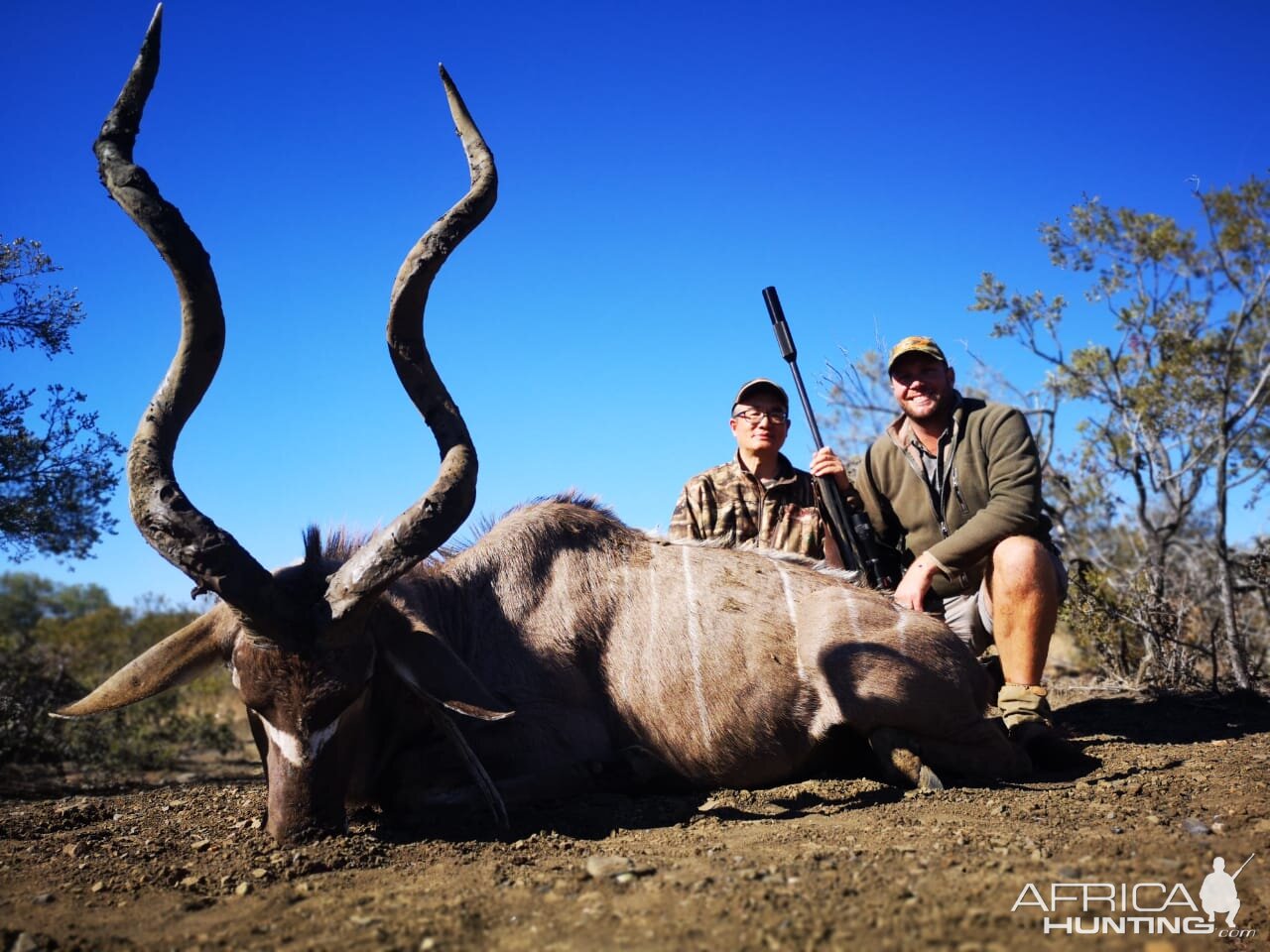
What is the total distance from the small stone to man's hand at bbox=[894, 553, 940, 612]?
248 centimetres

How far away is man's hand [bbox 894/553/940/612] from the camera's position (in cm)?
521

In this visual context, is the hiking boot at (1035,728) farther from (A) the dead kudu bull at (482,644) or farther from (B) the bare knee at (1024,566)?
(B) the bare knee at (1024,566)

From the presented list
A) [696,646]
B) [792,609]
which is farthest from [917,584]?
[696,646]

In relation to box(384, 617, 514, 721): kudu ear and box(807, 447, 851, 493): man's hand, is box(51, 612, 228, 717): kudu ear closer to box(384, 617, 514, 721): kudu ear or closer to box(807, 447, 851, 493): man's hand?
box(384, 617, 514, 721): kudu ear

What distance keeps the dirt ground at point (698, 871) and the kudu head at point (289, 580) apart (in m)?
0.41

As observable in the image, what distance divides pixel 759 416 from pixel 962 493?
148 cm

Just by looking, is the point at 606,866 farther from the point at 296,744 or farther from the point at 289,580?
the point at 289,580

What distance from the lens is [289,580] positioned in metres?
4.11

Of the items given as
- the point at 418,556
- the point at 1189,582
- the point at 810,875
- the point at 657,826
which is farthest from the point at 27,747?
the point at 1189,582

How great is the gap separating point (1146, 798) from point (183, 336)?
4.66m

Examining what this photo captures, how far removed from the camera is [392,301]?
4473 millimetres

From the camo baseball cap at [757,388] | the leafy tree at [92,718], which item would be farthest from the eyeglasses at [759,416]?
the leafy tree at [92,718]

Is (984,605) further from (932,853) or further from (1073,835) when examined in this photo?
(932,853)

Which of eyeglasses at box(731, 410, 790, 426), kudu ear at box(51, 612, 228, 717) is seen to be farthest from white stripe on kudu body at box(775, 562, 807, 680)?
kudu ear at box(51, 612, 228, 717)
